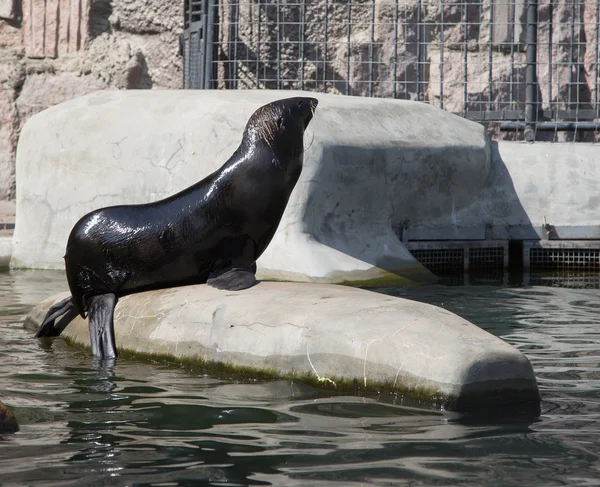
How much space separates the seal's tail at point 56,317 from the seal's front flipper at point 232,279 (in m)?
0.82

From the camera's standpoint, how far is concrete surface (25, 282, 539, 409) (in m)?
3.75

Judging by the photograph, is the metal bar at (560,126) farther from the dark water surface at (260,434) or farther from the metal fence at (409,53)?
the dark water surface at (260,434)

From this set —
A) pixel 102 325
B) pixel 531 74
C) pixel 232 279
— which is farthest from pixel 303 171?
pixel 531 74

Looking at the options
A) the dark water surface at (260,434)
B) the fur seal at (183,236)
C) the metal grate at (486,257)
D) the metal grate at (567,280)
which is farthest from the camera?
the metal grate at (486,257)

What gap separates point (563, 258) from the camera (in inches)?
347

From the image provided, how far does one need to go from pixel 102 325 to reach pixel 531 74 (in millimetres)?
6175

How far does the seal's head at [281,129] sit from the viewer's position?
5402 millimetres

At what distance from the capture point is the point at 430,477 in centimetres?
283

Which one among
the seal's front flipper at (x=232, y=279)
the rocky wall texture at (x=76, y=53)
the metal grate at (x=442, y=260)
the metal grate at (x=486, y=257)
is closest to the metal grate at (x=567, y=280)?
the metal grate at (x=486, y=257)

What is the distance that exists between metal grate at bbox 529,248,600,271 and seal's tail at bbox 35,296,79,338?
470 centimetres

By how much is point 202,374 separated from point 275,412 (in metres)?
0.86

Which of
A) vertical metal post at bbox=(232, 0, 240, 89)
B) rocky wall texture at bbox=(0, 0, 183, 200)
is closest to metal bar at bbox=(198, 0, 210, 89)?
vertical metal post at bbox=(232, 0, 240, 89)

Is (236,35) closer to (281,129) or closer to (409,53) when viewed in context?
(409,53)

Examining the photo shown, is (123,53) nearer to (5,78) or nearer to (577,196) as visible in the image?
(5,78)
